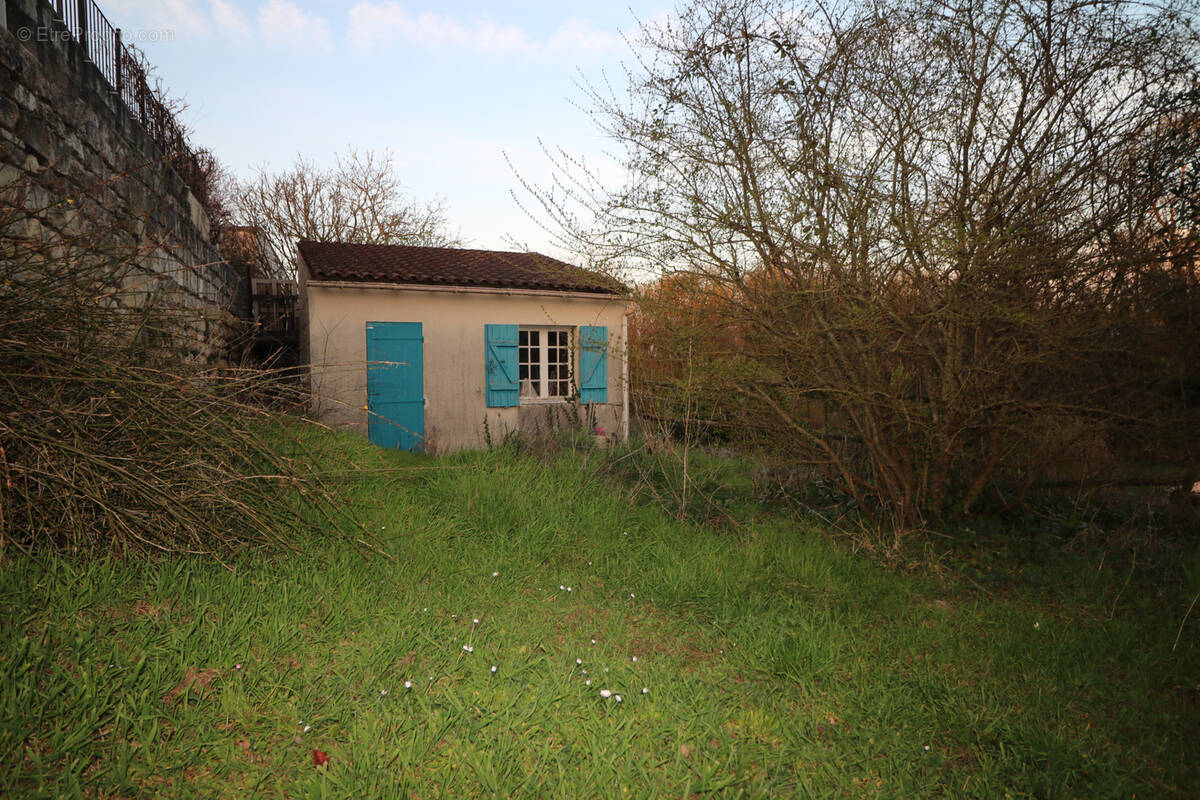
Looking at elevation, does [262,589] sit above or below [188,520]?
below

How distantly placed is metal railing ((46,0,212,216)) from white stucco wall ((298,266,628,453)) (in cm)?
213

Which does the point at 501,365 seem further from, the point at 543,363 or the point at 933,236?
the point at 933,236

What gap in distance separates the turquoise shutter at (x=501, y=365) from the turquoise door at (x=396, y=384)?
0.95 meters

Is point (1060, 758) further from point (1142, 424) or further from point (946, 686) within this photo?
point (1142, 424)

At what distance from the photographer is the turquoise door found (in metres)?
9.18

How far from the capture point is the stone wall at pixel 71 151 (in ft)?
11.6

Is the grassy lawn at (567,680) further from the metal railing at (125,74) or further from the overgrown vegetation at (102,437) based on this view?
the metal railing at (125,74)

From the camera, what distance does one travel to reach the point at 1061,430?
4.87m

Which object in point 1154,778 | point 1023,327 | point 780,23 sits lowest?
point 1154,778

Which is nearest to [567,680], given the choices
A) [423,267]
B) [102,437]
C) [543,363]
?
[102,437]

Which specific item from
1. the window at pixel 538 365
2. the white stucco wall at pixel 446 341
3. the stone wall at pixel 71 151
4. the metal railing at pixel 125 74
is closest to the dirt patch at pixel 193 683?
the stone wall at pixel 71 151

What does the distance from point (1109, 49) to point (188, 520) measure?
6.04 meters

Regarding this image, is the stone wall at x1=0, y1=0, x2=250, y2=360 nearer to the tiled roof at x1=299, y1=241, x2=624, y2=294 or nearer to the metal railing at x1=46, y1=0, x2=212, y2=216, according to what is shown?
the metal railing at x1=46, y1=0, x2=212, y2=216

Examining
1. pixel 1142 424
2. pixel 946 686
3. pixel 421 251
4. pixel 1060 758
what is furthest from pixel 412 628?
pixel 421 251
